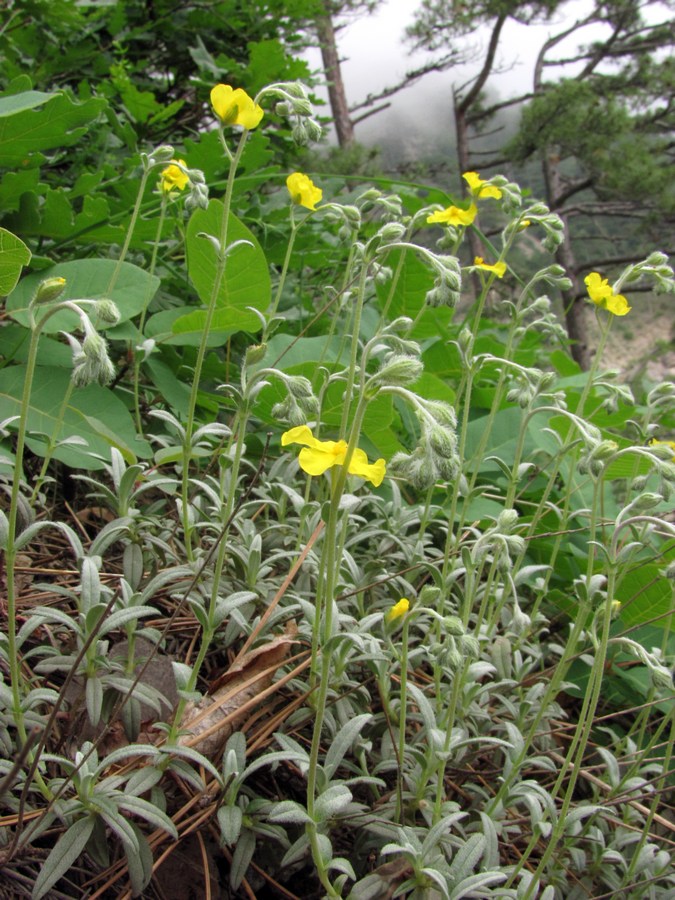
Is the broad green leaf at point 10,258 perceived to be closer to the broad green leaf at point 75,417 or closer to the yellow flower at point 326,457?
the broad green leaf at point 75,417

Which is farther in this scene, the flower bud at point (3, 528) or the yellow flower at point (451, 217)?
the yellow flower at point (451, 217)

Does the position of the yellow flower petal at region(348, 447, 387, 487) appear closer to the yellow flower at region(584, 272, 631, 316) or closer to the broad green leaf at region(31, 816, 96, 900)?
the broad green leaf at region(31, 816, 96, 900)

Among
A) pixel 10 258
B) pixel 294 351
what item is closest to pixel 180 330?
pixel 294 351

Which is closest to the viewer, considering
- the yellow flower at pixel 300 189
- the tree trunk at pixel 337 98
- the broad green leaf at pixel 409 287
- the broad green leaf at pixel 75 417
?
the broad green leaf at pixel 75 417

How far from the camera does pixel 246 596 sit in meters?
Answer: 1.44

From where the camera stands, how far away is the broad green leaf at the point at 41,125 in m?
2.03

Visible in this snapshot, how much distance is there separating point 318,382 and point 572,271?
33.1 ft

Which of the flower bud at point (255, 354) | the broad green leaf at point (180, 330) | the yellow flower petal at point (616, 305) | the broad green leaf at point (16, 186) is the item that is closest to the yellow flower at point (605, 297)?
the yellow flower petal at point (616, 305)

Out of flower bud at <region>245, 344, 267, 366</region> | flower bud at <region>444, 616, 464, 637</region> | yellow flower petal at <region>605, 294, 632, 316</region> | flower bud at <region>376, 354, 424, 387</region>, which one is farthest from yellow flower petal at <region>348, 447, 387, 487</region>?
Answer: yellow flower petal at <region>605, 294, 632, 316</region>

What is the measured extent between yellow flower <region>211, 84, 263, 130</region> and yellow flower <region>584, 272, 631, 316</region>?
99 cm

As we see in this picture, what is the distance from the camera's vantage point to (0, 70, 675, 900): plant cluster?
3.84ft

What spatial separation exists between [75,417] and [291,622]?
2.66ft

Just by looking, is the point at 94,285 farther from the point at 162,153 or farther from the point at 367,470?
the point at 367,470

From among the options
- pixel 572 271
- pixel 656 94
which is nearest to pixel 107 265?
pixel 572 271
